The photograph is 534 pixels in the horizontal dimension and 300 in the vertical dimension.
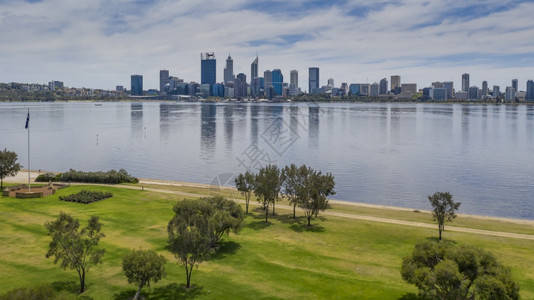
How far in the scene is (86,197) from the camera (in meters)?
58.4

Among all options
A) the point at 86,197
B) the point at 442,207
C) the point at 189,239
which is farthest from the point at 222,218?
the point at 86,197

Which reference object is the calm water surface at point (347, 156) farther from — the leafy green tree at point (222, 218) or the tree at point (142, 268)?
the tree at point (142, 268)

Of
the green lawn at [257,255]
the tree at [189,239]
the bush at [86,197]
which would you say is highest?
the tree at [189,239]

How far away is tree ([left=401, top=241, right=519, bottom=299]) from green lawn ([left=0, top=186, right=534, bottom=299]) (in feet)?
15.7

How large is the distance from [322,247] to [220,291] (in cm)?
1406

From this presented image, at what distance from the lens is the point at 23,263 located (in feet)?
115

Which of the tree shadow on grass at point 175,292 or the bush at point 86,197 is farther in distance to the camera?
the bush at point 86,197

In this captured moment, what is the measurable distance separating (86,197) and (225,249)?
1091 inches

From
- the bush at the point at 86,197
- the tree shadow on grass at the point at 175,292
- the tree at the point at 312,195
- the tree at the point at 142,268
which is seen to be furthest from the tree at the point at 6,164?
the tree at the point at 142,268

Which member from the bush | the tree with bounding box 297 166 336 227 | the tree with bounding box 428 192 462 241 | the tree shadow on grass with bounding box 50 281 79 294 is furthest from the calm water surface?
the tree shadow on grass with bounding box 50 281 79 294

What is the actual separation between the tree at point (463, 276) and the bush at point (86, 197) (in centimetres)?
4534

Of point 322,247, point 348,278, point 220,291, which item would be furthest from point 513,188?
point 220,291

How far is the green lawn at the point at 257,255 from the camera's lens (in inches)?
1236

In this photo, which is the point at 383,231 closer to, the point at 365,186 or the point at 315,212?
the point at 315,212
